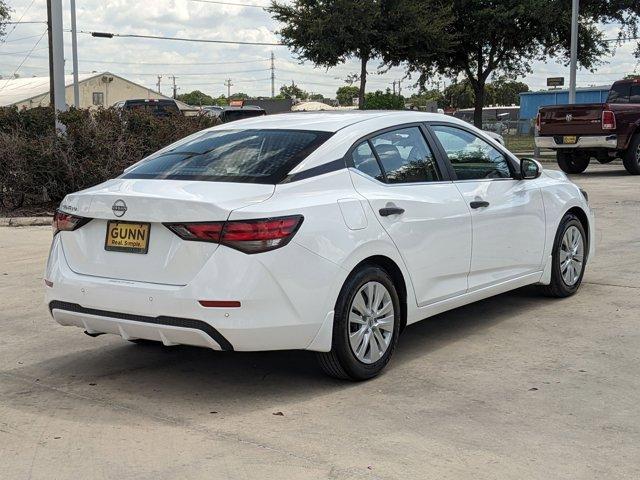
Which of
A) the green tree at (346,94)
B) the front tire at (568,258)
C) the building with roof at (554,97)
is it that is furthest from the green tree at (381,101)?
the green tree at (346,94)

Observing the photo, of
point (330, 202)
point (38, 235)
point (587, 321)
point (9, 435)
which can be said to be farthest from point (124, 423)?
point (38, 235)

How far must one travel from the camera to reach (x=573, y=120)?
19.1 meters

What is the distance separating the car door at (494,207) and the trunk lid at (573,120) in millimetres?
12706

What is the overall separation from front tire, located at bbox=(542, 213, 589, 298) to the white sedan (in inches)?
39.8

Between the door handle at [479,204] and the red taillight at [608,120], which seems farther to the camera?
the red taillight at [608,120]

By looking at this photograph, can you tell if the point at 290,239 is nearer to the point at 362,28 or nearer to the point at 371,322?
the point at 371,322

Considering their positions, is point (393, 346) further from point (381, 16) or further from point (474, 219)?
point (381, 16)

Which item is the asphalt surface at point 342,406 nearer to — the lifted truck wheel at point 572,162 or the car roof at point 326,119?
the car roof at point 326,119

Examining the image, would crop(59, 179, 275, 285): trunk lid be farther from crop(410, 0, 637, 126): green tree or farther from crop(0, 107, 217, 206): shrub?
crop(410, 0, 637, 126): green tree

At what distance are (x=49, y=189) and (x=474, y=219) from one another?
8856 mm

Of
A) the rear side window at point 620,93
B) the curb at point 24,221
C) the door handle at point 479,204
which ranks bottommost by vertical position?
the curb at point 24,221

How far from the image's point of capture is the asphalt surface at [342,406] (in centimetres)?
399

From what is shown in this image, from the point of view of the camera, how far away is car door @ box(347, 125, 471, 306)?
5.38 m

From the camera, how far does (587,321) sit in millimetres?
6598
